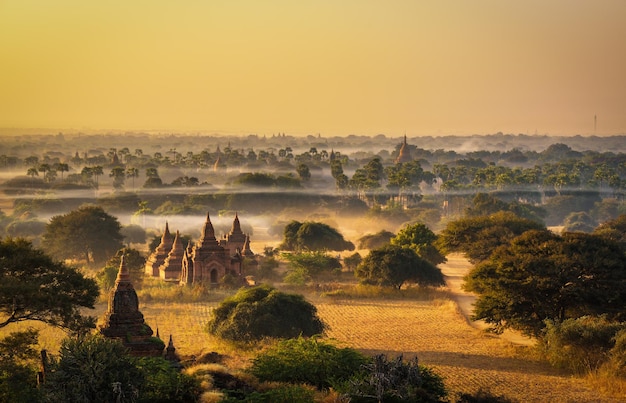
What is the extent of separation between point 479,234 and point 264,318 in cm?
2230

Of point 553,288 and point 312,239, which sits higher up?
point 553,288

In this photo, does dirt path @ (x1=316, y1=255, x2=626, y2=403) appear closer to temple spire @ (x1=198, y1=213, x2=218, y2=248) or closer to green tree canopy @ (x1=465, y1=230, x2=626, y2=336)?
green tree canopy @ (x1=465, y1=230, x2=626, y2=336)

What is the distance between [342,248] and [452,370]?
33.1 meters

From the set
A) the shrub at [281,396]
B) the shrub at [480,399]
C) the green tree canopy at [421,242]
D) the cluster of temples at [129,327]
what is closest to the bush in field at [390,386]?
the shrub at [480,399]

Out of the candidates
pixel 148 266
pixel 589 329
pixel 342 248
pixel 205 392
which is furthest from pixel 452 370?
pixel 342 248

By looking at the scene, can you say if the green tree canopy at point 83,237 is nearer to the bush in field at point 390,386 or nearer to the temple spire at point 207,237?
the temple spire at point 207,237

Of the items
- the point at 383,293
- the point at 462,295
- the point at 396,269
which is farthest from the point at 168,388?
the point at 462,295

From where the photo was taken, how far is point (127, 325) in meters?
30.1

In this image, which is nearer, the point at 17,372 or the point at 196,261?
the point at 17,372

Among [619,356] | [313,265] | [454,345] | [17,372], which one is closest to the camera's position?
[17,372]

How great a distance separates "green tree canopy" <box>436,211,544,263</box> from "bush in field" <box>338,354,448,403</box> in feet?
95.5

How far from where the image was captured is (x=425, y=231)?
59219mm

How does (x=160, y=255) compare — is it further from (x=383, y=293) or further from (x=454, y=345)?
(x=454, y=345)

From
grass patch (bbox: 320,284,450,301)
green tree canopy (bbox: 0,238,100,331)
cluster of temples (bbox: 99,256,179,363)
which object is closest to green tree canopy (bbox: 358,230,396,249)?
grass patch (bbox: 320,284,450,301)
